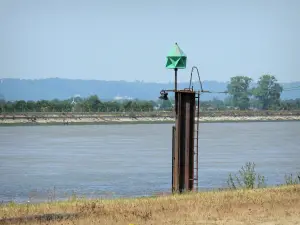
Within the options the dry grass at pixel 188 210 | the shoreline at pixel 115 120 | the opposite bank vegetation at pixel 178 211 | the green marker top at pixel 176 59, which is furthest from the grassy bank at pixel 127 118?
the opposite bank vegetation at pixel 178 211

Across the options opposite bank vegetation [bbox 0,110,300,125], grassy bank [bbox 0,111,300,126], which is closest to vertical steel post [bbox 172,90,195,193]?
grassy bank [bbox 0,111,300,126]

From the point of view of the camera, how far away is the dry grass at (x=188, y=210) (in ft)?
40.7

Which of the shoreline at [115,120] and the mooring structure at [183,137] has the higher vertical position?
the mooring structure at [183,137]

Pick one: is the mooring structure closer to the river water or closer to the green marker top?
the green marker top

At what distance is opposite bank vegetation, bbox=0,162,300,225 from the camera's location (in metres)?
12.4

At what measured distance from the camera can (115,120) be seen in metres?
145

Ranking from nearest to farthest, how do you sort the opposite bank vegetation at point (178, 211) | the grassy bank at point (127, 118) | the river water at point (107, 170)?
the opposite bank vegetation at point (178, 211) < the river water at point (107, 170) < the grassy bank at point (127, 118)

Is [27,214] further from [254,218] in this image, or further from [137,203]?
[254,218]

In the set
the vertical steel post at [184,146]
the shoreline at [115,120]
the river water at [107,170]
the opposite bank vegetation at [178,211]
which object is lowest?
the shoreline at [115,120]

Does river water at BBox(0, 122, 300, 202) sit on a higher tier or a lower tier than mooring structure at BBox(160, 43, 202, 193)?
lower

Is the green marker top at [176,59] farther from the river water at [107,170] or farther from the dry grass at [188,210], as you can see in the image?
the river water at [107,170]

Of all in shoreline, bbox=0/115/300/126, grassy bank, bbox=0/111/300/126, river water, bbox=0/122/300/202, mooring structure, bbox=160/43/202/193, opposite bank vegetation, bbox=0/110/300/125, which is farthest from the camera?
opposite bank vegetation, bbox=0/110/300/125

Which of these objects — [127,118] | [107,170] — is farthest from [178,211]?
[127,118]

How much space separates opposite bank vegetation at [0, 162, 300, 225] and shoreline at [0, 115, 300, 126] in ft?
387
